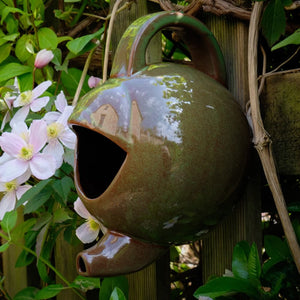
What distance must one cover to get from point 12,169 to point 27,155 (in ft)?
0.12

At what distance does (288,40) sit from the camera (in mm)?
812

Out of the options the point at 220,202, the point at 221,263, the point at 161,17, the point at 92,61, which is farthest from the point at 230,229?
the point at 92,61

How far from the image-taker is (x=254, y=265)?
84 cm

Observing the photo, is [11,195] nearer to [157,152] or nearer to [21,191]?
[21,191]

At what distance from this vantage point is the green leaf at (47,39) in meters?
1.30

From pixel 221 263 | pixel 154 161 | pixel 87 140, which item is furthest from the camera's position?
pixel 221 263

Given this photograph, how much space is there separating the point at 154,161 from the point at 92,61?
687 mm

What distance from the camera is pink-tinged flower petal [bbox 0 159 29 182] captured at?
3.10ft

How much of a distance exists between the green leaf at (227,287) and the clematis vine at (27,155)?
0.35 metres

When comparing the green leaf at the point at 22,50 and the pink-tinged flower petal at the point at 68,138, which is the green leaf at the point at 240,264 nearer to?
the pink-tinged flower petal at the point at 68,138

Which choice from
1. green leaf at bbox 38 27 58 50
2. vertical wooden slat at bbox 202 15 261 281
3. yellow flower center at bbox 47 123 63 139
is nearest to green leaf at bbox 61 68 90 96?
green leaf at bbox 38 27 58 50

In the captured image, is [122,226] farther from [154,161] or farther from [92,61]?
[92,61]

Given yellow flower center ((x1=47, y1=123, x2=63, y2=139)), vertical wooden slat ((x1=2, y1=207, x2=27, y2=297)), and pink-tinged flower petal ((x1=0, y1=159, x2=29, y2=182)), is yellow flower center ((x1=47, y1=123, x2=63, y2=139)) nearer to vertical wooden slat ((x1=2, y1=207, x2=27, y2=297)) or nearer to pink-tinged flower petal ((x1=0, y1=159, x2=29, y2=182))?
pink-tinged flower petal ((x1=0, y1=159, x2=29, y2=182))

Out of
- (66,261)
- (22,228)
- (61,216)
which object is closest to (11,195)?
(61,216)
